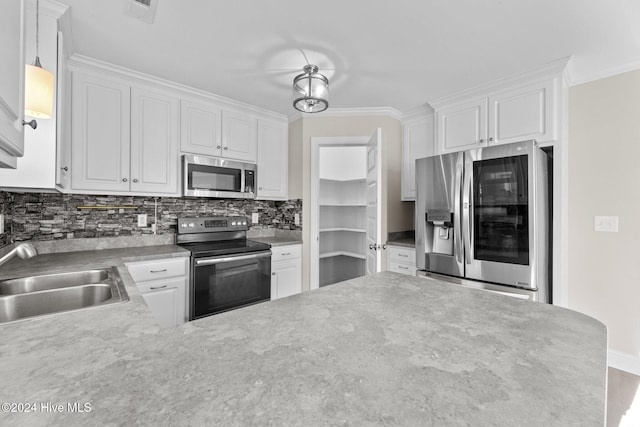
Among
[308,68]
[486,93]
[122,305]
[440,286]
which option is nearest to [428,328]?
[440,286]

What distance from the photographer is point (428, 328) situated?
30.9 inches

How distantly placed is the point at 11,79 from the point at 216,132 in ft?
7.25

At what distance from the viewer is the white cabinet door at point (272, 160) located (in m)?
3.30

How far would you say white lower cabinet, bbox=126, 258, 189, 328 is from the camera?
2.26 metres

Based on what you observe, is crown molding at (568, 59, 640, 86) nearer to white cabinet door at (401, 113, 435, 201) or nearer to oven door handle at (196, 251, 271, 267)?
white cabinet door at (401, 113, 435, 201)

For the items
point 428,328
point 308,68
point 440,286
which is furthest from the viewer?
point 308,68

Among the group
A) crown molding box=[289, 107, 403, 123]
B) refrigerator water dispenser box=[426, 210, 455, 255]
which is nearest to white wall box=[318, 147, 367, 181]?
crown molding box=[289, 107, 403, 123]

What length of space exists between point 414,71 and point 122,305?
2473 millimetres

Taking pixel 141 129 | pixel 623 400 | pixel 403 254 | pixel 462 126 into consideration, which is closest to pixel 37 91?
pixel 141 129

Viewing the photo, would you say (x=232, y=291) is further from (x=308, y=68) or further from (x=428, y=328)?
(x=428, y=328)

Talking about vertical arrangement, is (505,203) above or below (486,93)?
below

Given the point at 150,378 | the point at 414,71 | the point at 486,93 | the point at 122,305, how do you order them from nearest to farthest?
the point at 150,378, the point at 122,305, the point at 414,71, the point at 486,93

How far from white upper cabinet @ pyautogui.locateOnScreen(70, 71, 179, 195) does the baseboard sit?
3.83 m

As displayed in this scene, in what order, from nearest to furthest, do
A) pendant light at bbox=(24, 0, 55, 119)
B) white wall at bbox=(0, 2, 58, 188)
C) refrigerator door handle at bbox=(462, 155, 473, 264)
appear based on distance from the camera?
pendant light at bbox=(24, 0, 55, 119) < white wall at bbox=(0, 2, 58, 188) < refrigerator door handle at bbox=(462, 155, 473, 264)
